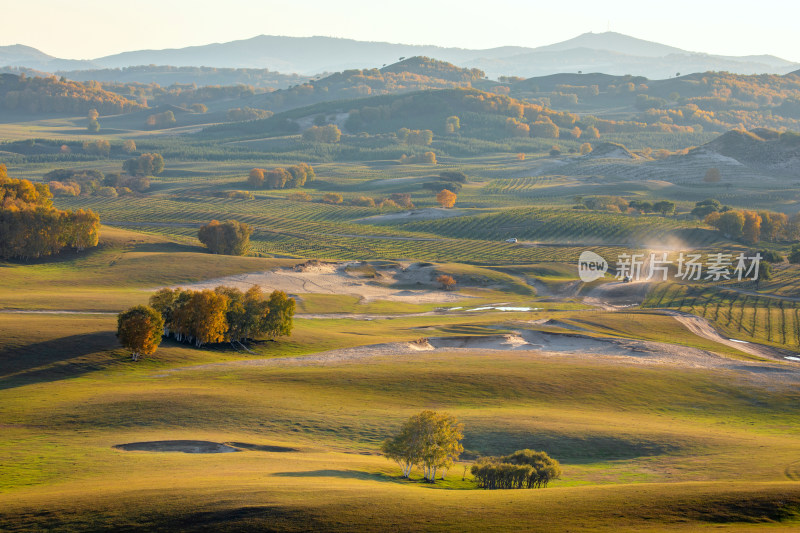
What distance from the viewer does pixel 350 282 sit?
415 feet

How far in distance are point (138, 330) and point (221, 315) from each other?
960 cm

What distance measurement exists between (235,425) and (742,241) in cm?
13863

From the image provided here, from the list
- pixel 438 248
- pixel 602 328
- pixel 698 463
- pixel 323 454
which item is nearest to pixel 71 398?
pixel 323 454

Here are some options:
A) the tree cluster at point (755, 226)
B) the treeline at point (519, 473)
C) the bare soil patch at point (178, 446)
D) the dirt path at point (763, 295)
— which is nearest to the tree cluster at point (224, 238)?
the dirt path at point (763, 295)

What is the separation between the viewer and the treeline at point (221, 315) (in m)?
76.7

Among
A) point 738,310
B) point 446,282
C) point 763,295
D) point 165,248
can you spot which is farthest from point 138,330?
point 763,295

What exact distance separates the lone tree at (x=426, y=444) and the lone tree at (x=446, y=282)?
261ft

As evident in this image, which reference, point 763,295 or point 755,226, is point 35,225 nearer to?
point 763,295

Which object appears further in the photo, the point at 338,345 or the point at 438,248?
the point at 438,248

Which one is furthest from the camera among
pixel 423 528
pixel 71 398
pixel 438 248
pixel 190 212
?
pixel 190 212

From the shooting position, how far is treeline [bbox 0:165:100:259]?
386 ft

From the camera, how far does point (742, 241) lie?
163m

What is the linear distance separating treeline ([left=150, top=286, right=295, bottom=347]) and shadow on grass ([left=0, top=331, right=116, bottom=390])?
21.2 ft

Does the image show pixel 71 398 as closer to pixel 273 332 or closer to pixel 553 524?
pixel 273 332
